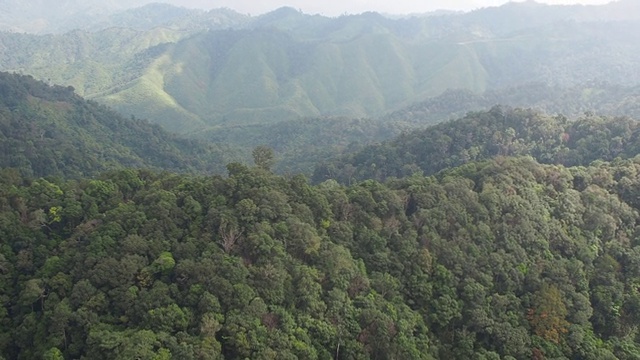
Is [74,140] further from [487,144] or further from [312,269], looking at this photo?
[487,144]

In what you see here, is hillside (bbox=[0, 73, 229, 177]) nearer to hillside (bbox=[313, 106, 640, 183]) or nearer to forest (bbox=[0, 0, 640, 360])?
forest (bbox=[0, 0, 640, 360])

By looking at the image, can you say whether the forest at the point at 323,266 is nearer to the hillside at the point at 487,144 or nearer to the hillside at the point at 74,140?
the hillside at the point at 487,144

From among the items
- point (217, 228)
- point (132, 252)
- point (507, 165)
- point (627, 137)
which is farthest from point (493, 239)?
point (627, 137)

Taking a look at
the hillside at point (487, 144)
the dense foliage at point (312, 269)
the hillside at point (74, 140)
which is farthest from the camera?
the hillside at point (74, 140)

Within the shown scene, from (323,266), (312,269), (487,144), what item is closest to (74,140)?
(323,266)

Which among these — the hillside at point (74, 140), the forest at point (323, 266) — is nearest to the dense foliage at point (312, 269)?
the forest at point (323, 266)

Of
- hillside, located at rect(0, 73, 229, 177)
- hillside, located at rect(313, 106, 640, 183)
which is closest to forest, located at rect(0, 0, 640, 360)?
hillside, located at rect(313, 106, 640, 183)
